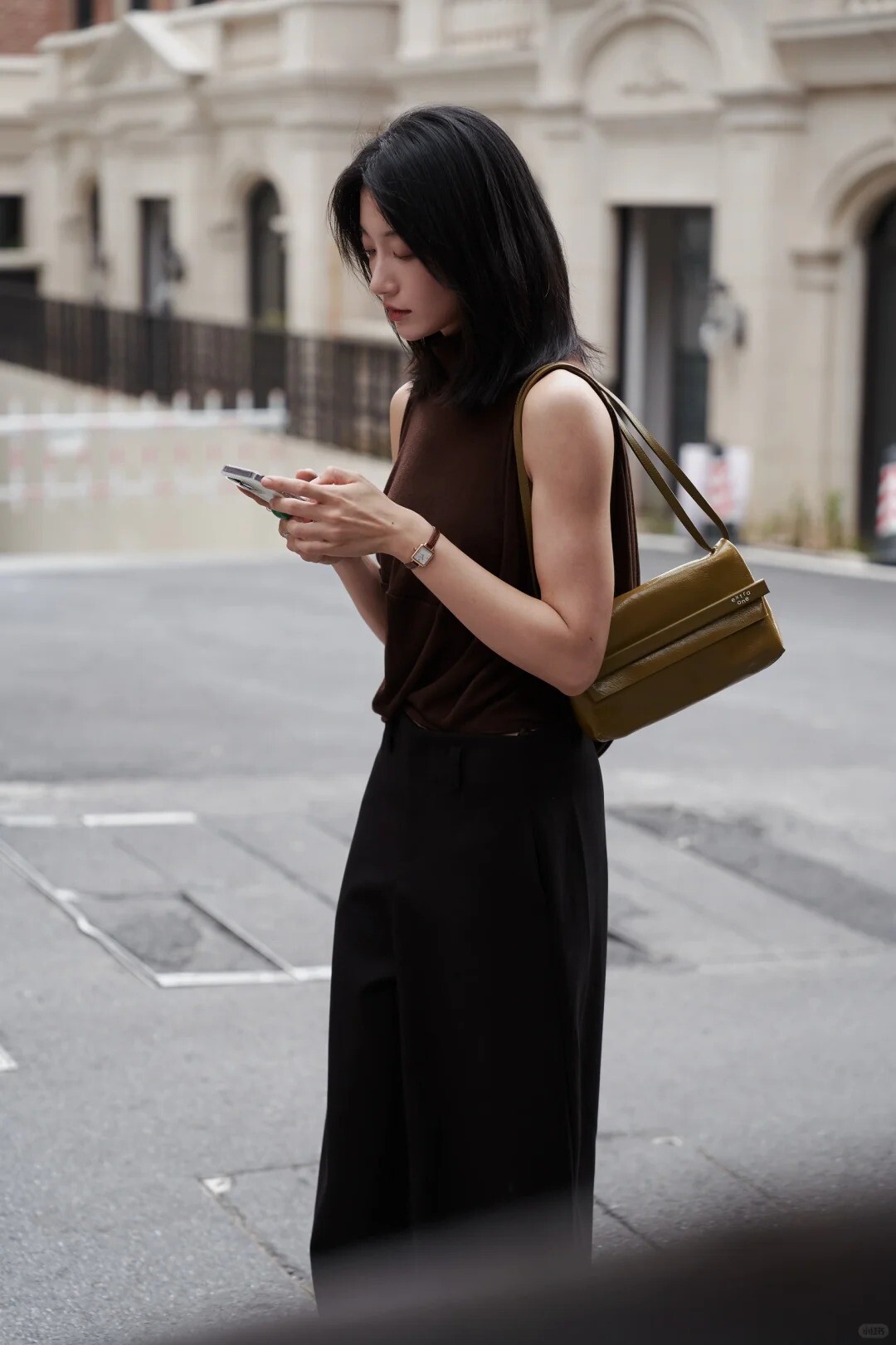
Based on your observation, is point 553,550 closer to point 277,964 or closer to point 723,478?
point 277,964

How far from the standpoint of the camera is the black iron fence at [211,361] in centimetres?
2297

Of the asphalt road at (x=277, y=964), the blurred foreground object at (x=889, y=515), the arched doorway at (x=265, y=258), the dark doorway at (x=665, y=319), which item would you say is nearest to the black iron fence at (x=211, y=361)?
the arched doorway at (x=265, y=258)

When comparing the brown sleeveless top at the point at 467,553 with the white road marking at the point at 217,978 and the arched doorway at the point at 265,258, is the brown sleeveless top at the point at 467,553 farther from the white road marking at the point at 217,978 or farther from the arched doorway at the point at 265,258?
the arched doorway at the point at 265,258

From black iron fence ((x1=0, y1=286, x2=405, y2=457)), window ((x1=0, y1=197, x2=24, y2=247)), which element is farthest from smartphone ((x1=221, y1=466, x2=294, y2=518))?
window ((x1=0, y1=197, x2=24, y2=247))

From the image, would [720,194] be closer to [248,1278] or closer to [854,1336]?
[248,1278]

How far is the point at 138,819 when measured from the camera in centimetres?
730

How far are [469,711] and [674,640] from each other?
0.29 meters

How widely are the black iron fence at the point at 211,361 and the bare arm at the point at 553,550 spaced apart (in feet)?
57.5

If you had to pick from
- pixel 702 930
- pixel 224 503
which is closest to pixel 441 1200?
pixel 702 930

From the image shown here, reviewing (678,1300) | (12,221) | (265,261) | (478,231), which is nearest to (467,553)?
(478,231)

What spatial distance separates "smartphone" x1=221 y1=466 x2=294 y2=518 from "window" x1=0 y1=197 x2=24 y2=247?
117 feet

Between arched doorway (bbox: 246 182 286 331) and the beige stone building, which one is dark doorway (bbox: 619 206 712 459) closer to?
the beige stone building

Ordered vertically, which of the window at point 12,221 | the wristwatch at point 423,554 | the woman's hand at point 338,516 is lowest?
the wristwatch at point 423,554

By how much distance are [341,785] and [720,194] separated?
38.3ft
